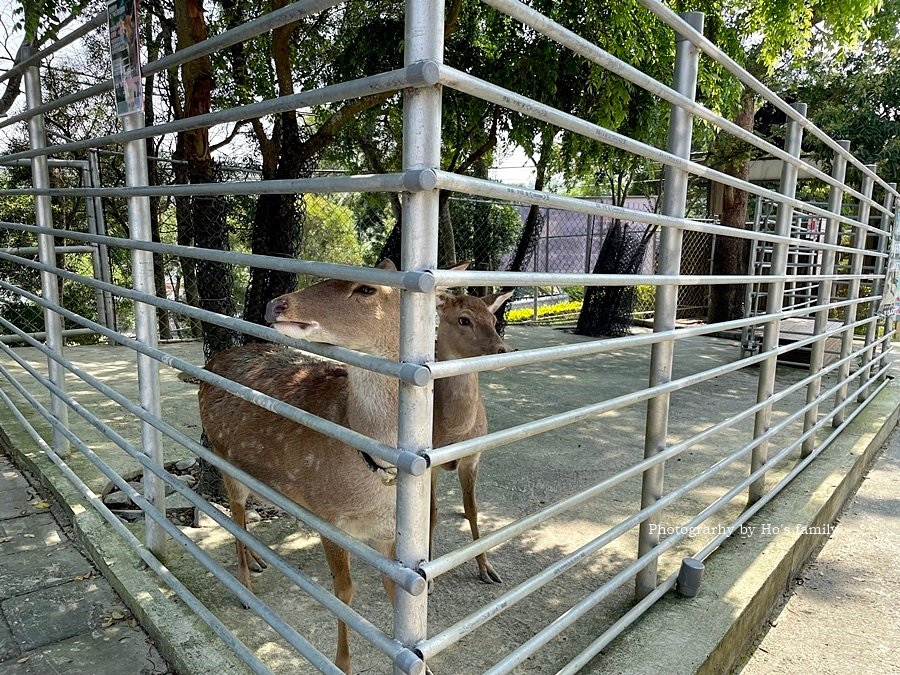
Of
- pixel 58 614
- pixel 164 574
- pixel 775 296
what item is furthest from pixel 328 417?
pixel 775 296

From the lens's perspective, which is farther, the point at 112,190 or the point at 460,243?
the point at 460,243

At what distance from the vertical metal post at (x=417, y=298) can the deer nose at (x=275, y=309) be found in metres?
0.73

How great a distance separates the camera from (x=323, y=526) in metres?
1.37

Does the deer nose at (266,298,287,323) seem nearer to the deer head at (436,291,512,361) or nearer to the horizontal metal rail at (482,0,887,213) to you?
the horizontal metal rail at (482,0,887,213)

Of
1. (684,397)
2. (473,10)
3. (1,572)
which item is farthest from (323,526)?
(684,397)

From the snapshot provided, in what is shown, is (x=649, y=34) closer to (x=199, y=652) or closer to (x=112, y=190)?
(x=112, y=190)

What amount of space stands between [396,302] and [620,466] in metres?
2.47

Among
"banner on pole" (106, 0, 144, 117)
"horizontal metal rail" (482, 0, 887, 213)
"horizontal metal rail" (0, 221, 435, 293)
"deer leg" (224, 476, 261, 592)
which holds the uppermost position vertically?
"banner on pole" (106, 0, 144, 117)

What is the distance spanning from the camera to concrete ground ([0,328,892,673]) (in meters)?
2.23

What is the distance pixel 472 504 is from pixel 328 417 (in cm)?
101

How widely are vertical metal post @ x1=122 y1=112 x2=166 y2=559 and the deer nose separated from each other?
827mm

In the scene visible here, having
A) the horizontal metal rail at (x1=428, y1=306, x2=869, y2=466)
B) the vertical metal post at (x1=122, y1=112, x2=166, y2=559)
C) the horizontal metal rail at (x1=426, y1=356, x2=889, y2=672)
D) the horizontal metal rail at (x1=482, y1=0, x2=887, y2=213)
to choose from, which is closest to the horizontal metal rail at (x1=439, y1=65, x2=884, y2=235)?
the horizontal metal rail at (x1=482, y1=0, x2=887, y2=213)

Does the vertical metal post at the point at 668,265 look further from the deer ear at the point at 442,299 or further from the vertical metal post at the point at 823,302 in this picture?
the vertical metal post at the point at 823,302

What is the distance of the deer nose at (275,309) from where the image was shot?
5.64 ft
